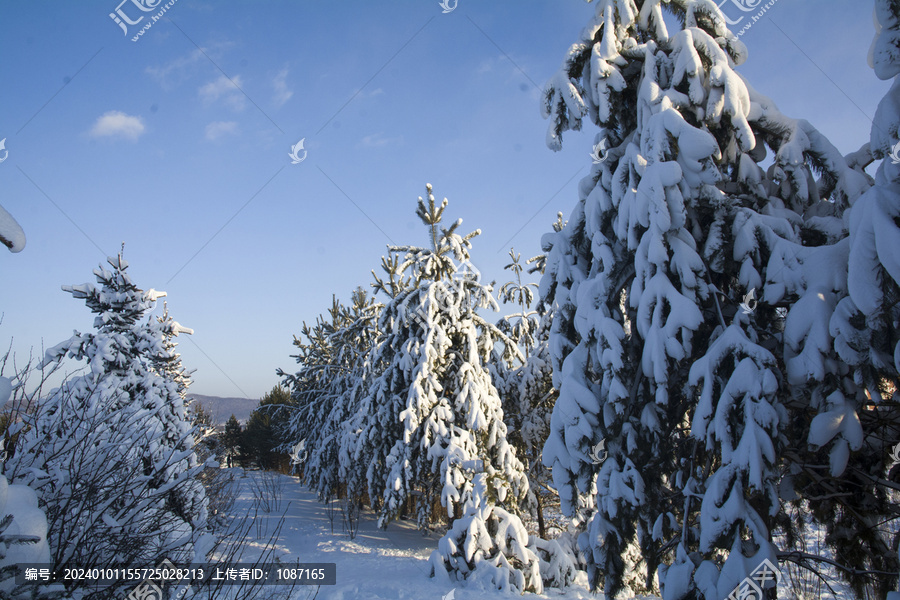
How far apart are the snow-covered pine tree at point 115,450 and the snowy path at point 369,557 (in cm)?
169

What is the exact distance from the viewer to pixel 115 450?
4637mm

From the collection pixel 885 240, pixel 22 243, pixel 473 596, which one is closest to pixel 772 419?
pixel 885 240

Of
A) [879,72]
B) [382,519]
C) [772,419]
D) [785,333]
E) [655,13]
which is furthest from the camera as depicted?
[382,519]

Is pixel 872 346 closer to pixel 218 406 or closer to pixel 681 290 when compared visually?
pixel 681 290

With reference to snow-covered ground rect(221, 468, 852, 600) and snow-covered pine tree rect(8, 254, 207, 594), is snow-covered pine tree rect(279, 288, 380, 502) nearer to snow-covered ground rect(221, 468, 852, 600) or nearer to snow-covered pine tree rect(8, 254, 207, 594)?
snow-covered ground rect(221, 468, 852, 600)

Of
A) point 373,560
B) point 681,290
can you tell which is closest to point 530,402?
point 373,560

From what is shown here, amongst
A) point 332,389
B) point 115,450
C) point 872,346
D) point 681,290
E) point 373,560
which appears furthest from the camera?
point 332,389

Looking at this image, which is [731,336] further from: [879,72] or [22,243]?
[22,243]

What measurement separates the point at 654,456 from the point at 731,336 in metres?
1.51

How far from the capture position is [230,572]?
3969 mm

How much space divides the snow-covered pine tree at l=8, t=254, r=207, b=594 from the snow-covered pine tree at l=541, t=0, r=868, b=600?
12.8 feet

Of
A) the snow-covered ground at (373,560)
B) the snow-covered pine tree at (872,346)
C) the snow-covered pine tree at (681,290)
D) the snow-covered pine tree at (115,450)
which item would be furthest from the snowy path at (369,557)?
the snow-covered pine tree at (872,346)

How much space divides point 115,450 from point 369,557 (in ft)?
30.2

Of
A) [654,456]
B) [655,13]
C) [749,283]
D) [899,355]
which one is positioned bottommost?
[654,456]
